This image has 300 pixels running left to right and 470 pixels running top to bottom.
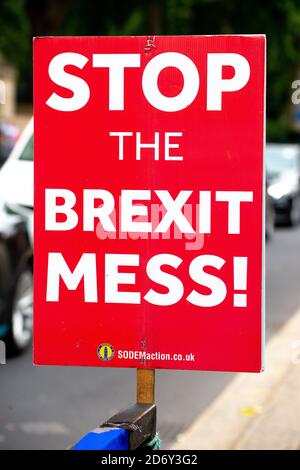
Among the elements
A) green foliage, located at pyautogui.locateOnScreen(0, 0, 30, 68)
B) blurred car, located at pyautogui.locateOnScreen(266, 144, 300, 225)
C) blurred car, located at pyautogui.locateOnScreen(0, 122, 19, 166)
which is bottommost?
blurred car, located at pyautogui.locateOnScreen(266, 144, 300, 225)

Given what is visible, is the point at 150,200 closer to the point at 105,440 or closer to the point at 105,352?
the point at 105,352

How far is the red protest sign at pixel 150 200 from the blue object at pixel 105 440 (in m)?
0.30

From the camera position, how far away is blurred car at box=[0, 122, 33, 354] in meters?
7.80

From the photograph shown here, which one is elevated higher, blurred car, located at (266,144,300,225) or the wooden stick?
blurred car, located at (266,144,300,225)

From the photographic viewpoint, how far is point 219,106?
128 inches

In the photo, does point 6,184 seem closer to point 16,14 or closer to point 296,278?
point 296,278

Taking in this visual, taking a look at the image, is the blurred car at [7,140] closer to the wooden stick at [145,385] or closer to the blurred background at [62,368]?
the blurred background at [62,368]

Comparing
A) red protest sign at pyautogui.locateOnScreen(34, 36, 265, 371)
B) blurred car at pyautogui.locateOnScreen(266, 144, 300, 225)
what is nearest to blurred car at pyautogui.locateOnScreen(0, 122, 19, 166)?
blurred car at pyautogui.locateOnScreen(266, 144, 300, 225)

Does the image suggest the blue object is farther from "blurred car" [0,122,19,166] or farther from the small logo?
"blurred car" [0,122,19,166]

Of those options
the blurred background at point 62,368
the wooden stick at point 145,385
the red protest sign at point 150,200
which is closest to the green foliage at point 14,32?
the blurred background at point 62,368

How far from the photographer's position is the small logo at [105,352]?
3.33m

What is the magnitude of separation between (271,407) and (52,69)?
A: 3.70 meters

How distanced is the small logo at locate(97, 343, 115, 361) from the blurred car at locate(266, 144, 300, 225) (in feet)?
47.4
